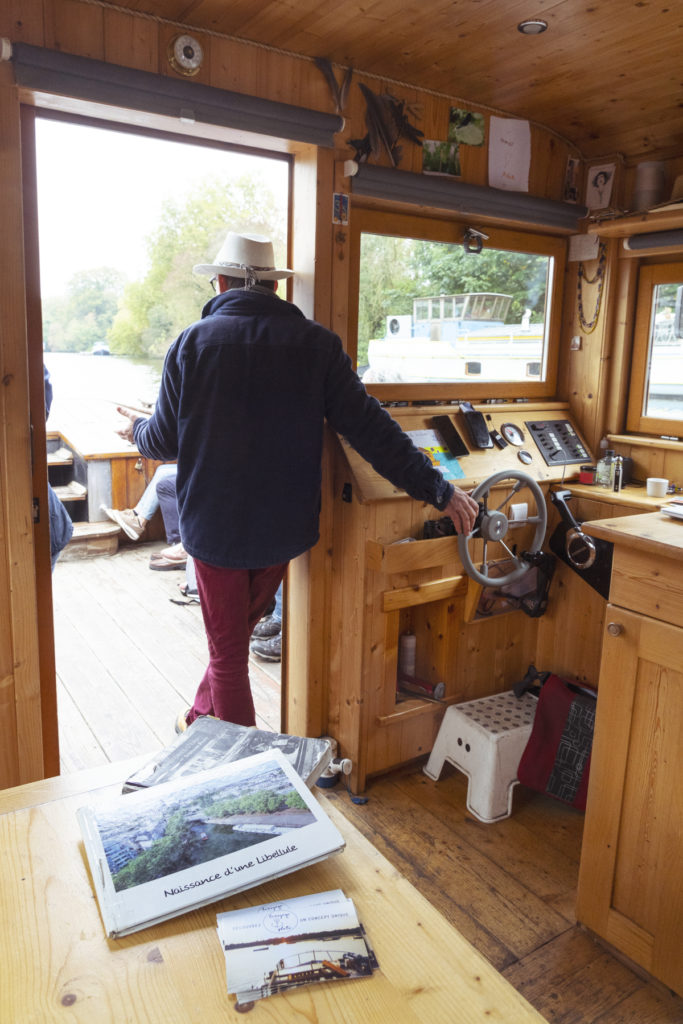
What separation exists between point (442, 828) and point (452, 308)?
187 cm

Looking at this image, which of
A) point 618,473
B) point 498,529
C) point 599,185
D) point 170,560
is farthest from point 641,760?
point 170,560

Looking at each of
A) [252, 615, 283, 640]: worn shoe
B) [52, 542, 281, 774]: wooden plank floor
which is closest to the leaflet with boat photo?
[52, 542, 281, 774]: wooden plank floor

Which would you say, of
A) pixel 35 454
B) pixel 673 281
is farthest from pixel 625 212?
pixel 35 454

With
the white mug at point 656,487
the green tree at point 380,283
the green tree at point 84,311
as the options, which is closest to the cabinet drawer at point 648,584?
the white mug at point 656,487

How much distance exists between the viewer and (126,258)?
4.14m

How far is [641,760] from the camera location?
70.6 inches

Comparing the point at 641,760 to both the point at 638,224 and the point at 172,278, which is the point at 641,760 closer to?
the point at 638,224

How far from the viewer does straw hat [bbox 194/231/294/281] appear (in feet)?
7.35

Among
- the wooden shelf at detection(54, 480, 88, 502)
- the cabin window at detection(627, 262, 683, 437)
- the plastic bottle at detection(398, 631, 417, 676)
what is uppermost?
the cabin window at detection(627, 262, 683, 437)

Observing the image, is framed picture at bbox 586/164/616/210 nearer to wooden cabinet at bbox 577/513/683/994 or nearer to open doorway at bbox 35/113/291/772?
open doorway at bbox 35/113/291/772

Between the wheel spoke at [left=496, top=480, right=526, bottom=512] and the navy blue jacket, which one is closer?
the navy blue jacket

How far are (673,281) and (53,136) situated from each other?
2.24 meters

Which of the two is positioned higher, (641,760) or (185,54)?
(185,54)

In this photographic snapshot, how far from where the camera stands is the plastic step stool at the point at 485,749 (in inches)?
97.3
